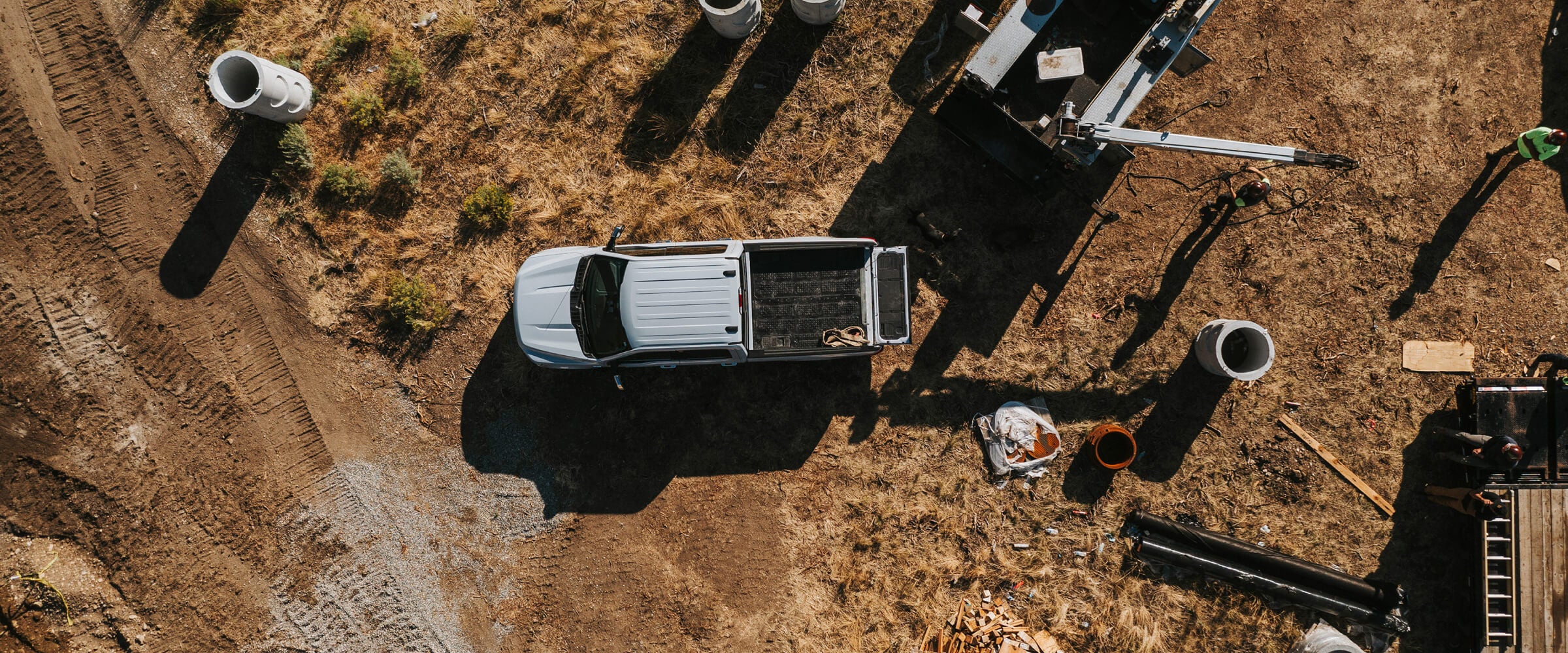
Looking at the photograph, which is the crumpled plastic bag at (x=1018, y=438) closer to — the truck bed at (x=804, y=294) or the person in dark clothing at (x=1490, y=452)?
the truck bed at (x=804, y=294)

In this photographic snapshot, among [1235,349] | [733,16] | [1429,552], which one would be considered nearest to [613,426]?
[733,16]

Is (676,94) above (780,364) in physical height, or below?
above

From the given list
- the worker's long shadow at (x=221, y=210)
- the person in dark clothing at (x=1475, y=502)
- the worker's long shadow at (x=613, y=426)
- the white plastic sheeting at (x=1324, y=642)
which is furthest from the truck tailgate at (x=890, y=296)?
the worker's long shadow at (x=221, y=210)

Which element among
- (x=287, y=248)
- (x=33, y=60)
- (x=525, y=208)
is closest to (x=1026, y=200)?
(x=525, y=208)

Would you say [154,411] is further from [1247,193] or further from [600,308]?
[1247,193]

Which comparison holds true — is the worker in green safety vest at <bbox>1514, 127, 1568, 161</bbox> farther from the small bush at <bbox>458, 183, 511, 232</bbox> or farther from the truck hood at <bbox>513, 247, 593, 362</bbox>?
the small bush at <bbox>458, 183, 511, 232</bbox>
